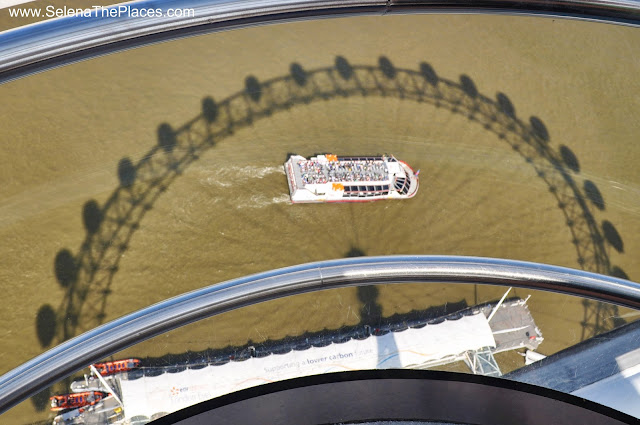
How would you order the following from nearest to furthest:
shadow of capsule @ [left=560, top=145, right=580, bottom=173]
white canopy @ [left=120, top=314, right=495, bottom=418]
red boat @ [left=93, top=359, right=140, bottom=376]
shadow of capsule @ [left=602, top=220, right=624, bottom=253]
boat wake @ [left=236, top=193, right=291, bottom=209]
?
1. white canopy @ [left=120, top=314, right=495, bottom=418]
2. red boat @ [left=93, top=359, right=140, bottom=376]
3. boat wake @ [left=236, top=193, right=291, bottom=209]
4. shadow of capsule @ [left=602, top=220, right=624, bottom=253]
5. shadow of capsule @ [left=560, top=145, right=580, bottom=173]

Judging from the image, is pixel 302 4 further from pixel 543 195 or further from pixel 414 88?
pixel 543 195

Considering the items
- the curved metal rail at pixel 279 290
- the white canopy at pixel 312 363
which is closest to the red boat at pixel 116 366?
the white canopy at pixel 312 363

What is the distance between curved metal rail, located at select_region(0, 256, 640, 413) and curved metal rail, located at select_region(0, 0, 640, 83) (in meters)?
11.1

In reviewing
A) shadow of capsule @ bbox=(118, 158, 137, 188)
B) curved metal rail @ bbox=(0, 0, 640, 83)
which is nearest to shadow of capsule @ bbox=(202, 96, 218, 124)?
shadow of capsule @ bbox=(118, 158, 137, 188)

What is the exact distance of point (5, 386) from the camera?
18953 mm

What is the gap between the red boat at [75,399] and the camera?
89.5 feet

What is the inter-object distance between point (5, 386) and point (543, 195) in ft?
125

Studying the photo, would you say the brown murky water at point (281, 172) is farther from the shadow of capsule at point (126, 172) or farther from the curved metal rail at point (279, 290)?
the curved metal rail at point (279, 290)

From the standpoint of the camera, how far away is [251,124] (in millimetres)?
38750

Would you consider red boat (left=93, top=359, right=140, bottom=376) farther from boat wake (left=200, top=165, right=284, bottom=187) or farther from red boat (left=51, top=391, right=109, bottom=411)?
boat wake (left=200, top=165, right=284, bottom=187)

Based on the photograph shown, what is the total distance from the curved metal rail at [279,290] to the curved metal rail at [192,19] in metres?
11.1

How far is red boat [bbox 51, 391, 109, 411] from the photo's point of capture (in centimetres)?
2728

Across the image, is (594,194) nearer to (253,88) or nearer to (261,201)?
(261,201)

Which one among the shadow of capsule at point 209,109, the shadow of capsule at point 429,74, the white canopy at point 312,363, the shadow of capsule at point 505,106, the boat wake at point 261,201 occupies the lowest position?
the white canopy at point 312,363
